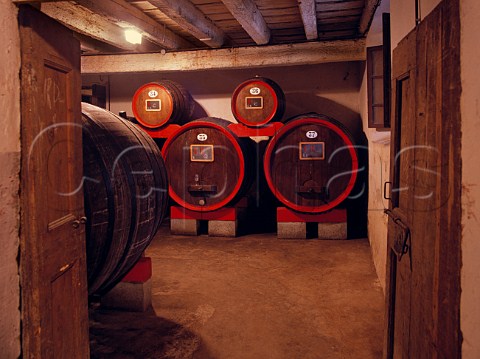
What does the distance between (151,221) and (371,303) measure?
181 cm

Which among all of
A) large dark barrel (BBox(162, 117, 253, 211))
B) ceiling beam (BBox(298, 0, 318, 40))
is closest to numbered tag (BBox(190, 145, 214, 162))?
large dark barrel (BBox(162, 117, 253, 211))

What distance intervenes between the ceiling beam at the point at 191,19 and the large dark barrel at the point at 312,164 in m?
1.47

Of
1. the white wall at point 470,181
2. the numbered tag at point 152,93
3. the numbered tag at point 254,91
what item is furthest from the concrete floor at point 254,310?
the numbered tag at point 152,93

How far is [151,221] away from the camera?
3006mm

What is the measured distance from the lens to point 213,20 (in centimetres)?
537

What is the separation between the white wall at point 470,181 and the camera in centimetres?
115

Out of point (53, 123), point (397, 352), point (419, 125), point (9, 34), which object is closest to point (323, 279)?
point (397, 352)

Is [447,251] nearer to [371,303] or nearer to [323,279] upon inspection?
[371,303]

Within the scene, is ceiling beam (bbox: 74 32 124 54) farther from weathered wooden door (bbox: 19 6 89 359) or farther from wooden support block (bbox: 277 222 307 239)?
weathered wooden door (bbox: 19 6 89 359)

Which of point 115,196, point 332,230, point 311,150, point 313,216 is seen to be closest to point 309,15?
point 311,150

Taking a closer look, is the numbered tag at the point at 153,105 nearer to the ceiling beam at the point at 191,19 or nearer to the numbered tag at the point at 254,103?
the ceiling beam at the point at 191,19

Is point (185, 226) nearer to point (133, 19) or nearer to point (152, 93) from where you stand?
point (152, 93)

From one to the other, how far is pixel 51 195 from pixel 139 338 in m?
1.50

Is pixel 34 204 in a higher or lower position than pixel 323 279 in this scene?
higher
